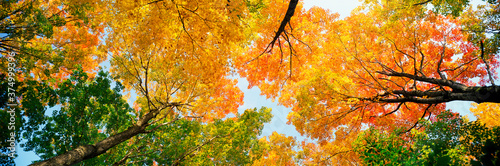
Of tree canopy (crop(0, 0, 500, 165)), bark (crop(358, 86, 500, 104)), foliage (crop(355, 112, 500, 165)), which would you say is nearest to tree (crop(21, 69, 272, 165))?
tree canopy (crop(0, 0, 500, 165))

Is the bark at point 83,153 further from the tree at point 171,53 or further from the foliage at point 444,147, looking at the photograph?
the foliage at point 444,147

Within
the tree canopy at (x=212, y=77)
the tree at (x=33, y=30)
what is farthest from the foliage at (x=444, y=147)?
the tree at (x=33, y=30)

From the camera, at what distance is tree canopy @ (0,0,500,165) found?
4039 millimetres

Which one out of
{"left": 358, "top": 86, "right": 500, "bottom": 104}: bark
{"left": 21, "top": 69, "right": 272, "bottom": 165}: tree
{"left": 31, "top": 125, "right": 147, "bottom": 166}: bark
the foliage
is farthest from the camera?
{"left": 21, "top": 69, "right": 272, "bottom": 165}: tree

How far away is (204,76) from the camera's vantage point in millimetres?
6254

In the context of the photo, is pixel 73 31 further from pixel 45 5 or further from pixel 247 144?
pixel 247 144

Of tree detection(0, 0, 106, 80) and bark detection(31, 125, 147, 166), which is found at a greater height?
tree detection(0, 0, 106, 80)

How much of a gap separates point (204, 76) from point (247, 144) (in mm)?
3989

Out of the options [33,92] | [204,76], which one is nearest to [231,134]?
[204,76]

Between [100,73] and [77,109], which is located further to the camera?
[100,73]

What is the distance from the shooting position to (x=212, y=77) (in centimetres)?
635

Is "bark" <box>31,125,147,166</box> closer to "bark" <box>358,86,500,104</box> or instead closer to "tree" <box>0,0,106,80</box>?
"tree" <box>0,0,106,80</box>

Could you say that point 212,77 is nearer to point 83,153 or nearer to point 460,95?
point 83,153

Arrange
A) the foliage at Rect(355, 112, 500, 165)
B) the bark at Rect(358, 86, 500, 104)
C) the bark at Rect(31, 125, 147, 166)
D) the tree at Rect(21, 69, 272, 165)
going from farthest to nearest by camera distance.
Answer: the tree at Rect(21, 69, 272, 165) → the bark at Rect(358, 86, 500, 104) → the bark at Rect(31, 125, 147, 166) → the foliage at Rect(355, 112, 500, 165)
